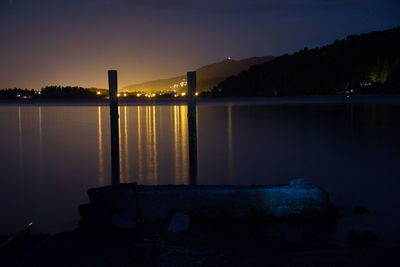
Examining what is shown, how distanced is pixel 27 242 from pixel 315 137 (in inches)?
708

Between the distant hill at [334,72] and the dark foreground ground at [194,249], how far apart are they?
296 feet

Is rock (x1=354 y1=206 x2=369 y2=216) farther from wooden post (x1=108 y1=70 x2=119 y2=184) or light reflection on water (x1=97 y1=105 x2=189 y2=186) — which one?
wooden post (x1=108 y1=70 x2=119 y2=184)

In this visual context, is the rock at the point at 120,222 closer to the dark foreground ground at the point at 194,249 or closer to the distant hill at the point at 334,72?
the dark foreground ground at the point at 194,249

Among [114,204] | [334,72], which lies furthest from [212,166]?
[334,72]

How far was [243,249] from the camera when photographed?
5.67m

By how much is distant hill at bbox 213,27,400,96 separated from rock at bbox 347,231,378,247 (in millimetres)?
89082

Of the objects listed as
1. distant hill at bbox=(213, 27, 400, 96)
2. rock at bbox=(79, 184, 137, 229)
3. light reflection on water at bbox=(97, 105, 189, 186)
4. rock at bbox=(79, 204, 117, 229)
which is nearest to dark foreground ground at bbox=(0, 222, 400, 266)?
rock at bbox=(79, 204, 117, 229)

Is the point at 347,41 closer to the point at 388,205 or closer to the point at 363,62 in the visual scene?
the point at 363,62

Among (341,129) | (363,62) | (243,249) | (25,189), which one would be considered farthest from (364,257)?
(363,62)

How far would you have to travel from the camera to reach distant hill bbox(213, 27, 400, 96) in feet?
355

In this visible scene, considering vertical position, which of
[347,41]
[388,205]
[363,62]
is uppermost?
[347,41]

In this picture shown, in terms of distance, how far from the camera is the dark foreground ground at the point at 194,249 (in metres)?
4.97

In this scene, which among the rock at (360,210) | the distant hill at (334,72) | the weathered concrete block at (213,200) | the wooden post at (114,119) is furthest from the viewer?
the distant hill at (334,72)

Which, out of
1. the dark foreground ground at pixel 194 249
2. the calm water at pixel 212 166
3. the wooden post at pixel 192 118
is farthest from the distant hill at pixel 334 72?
the dark foreground ground at pixel 194 249
